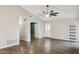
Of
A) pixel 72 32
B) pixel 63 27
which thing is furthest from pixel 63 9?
pixel 72 32

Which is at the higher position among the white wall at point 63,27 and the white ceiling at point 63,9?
the white ceiling at point 63,9

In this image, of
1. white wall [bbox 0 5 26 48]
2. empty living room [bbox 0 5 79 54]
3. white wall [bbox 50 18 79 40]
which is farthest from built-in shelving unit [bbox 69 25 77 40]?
white wall [bbox 0 5 26 48]

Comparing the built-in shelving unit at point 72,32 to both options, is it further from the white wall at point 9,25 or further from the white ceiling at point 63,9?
the white wall at point 9,25

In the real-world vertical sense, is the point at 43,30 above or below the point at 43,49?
above

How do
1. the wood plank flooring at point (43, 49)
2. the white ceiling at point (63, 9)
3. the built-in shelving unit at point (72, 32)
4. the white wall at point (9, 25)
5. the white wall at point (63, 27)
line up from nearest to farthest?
the wood plank flooring at point (43, 49) < the white ceiling at point (63, 9) < the white wall at point (9, 25) < the white wall at point (63, 27) < the built-in shelving unit at point (72, 32)

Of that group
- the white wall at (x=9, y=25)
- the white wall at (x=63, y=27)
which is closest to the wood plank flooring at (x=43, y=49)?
the white wall at (x=9, y=25)

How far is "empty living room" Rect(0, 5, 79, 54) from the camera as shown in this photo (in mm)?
3648

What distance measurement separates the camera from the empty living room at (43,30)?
3648 millimetres

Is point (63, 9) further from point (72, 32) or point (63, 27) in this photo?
point (72, 32)

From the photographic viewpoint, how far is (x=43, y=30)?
17.3 ft

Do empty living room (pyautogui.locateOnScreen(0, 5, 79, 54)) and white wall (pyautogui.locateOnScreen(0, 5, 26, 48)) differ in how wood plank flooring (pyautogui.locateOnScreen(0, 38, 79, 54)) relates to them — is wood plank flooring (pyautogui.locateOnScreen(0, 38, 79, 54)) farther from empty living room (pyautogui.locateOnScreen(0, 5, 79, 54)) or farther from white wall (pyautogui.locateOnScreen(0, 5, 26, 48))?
white wall (pyautogui.locateOnScreen(0, 5, 26, 48))

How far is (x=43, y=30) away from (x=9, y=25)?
1.65 m
